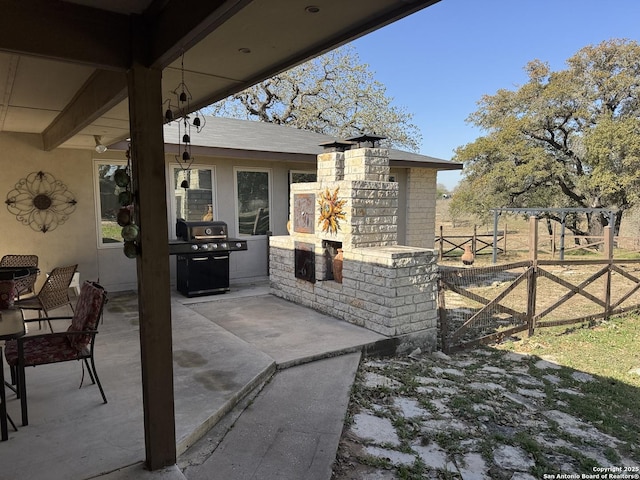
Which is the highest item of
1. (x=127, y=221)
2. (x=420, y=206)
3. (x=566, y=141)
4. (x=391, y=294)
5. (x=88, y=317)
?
(x=566, y=141)

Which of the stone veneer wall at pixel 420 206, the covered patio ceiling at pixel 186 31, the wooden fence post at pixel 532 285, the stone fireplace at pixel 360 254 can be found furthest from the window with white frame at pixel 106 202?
the stone veneer wall at pixel 420 206

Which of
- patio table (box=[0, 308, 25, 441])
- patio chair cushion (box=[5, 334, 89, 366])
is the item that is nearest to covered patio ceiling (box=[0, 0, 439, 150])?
patio table (box=[0, 308, 25, 441])

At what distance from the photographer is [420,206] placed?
407 inches

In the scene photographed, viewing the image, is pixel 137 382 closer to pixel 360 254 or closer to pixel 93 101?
pixel 93 101

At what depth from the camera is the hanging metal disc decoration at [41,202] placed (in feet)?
19.7

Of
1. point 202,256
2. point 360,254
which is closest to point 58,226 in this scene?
point 202,256

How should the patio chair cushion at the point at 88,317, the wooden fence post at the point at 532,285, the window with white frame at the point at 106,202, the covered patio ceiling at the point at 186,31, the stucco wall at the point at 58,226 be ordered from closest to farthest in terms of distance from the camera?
the covered patio ceiling at the point at 186,31, the patio chair cushion at the point at 88,317, the wooden fence post at the point at 532,285, the stucco wall at the point at 58,226, the window with white frame at the point at 106,202

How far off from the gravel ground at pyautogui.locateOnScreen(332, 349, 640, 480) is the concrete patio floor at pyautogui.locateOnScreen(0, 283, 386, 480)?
74 centimetres

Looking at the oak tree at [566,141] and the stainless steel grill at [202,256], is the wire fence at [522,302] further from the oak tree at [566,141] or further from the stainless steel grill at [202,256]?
the oak tree at [566,141]

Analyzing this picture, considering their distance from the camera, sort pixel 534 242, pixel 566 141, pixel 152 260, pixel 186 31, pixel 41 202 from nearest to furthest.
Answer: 1. pixel 186 31
2. pixel 152 260
3. pixel 534 242
4. pixel 41 202
5. pixel 566 141

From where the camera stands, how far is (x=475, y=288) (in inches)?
352

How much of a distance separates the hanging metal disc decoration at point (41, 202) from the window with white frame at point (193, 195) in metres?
1.46

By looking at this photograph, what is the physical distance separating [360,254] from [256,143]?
3866 millimetres

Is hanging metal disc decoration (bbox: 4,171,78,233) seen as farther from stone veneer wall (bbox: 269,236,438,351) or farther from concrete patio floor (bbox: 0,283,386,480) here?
stone veneer wall (bbox: 269,236,438,351)
